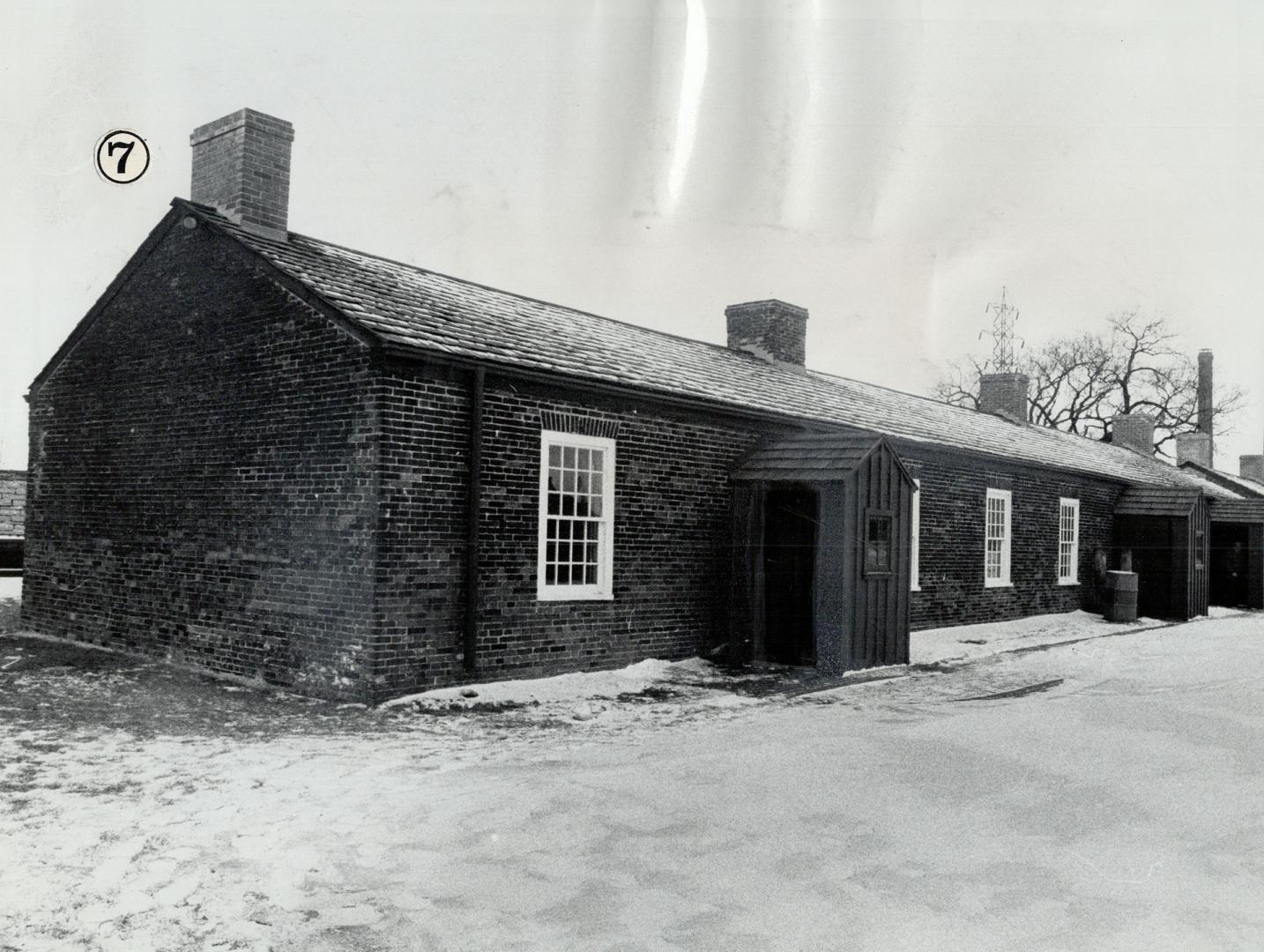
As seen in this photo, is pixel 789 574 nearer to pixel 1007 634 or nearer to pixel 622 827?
pixel 1007 634

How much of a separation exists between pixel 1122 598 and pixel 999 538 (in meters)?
3.48

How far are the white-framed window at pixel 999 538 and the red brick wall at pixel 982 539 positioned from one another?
17 cm

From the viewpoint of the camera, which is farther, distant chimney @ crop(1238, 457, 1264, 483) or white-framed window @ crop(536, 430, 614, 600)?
distant chimney @ crop(1238, 457, 1264, 483)

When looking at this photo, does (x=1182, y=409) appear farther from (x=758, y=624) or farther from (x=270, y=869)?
(x=270, y=869)

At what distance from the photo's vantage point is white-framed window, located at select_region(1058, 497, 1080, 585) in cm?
2230

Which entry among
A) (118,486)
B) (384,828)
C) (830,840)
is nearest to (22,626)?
(118,486)

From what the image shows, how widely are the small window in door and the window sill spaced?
334 centimetres

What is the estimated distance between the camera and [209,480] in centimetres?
1171

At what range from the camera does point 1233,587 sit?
26.7 m

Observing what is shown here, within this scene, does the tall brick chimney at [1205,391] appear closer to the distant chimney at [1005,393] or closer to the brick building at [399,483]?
the distant chimney at [1005,393]

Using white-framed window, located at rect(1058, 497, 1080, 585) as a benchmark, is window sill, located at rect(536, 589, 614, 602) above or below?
below

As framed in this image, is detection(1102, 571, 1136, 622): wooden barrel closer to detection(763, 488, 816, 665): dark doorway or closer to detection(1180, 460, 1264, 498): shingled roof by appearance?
detection(763, 488, 816, 665): dark doorway

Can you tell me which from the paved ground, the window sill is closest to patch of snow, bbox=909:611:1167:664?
the window sill

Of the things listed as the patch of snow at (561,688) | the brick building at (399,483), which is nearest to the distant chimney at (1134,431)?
the brick building at (399,483)
